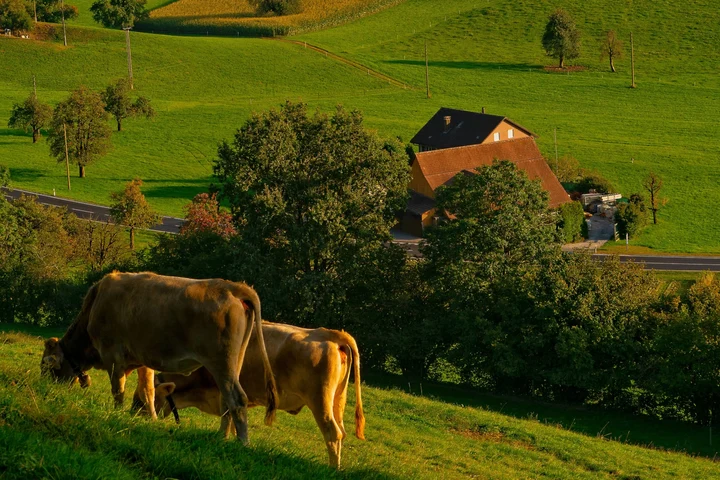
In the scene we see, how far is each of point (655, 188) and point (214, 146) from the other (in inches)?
1760

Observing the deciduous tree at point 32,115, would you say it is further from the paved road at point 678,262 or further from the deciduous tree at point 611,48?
the deciduous tree at point 611,48

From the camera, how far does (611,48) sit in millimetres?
137000

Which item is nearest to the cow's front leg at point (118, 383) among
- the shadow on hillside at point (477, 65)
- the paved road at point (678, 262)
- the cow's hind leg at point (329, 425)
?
the cow's hind leg at point (329, 425)

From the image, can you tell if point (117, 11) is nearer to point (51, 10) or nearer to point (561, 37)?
point (51, 10)

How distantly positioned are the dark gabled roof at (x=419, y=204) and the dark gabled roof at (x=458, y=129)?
1323cm

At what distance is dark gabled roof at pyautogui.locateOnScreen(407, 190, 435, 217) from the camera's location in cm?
8081

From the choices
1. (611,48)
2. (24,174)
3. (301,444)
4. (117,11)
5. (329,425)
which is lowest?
(301,444)

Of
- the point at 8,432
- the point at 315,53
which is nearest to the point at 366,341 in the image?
the point at 8,432

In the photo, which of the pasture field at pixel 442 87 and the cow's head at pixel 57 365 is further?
the pasture field at pixel 442 87

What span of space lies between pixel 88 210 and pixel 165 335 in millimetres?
70749

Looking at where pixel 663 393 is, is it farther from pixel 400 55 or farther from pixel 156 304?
pixel 400 55

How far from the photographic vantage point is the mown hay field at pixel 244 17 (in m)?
158

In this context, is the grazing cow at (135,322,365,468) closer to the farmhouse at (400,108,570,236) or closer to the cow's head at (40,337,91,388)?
the cow's head at (40,337,91,388)

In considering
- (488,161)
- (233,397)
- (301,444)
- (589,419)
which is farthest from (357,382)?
(488,161)
